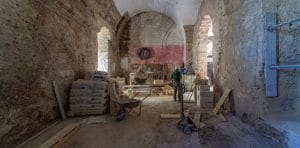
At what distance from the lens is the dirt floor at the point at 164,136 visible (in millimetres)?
2750

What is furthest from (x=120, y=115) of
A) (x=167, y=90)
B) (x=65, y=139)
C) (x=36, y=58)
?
(x=167, y=90)

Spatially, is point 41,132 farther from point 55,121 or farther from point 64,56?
point 64,56

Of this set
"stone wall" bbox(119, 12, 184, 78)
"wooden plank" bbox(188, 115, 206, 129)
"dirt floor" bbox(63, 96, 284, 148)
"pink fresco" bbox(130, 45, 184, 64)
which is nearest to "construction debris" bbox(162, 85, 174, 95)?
"stone wall" bbox(119, 12, 184, 78)

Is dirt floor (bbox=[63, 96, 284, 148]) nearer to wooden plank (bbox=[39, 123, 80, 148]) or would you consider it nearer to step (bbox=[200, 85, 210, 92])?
wooden plank (bbox=[39, 123, 80, 148])

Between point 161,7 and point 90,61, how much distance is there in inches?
188

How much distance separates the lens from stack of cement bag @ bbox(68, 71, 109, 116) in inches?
177

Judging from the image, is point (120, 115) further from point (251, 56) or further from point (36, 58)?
point (251, 56)

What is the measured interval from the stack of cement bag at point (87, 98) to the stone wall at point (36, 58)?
26 centimetres

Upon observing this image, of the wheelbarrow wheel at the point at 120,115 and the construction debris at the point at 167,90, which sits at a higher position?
the construction debris at the point at 167,90

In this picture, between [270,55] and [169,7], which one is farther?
[169,7]

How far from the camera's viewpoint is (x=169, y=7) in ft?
28.0

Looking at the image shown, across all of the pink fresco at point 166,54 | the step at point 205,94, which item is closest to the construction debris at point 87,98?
the step at point 205,94

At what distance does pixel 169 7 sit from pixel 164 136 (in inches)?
265

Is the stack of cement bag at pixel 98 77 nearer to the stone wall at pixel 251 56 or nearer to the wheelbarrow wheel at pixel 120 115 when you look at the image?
the wheelbarrow wheel at pixel 120 115
